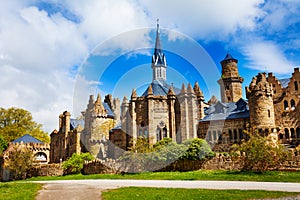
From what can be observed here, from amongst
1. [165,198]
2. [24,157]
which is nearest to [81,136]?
Answer: [24,157]

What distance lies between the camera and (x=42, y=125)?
260ft

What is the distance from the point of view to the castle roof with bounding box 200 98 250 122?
4520 cm

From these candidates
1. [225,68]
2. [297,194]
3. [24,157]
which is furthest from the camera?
[225,68]

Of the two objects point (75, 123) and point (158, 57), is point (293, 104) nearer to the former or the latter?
point (158, 57)

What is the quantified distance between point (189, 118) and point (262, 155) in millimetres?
19224

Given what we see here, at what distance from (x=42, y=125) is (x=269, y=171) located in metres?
64.7

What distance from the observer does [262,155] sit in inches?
1126

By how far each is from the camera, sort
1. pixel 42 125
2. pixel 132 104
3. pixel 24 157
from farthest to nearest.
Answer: pixel 42 125 → pixel 132 104 → pixel 24 157

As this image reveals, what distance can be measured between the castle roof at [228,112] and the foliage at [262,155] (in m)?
14.7

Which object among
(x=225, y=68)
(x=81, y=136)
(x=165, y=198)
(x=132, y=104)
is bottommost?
(x=165, y=198)

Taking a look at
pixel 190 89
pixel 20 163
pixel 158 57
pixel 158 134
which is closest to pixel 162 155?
pixel 158 134

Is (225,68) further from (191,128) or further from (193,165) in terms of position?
(193,165)

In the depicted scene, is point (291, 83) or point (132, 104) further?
point (132, 104)

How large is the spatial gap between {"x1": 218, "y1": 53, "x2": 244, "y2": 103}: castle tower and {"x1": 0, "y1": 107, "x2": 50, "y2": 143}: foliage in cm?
4723
